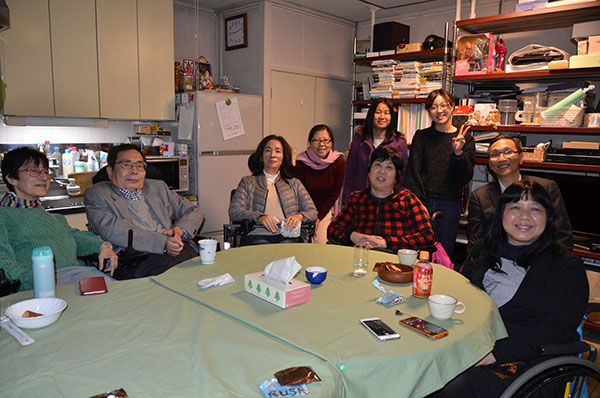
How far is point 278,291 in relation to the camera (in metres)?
1.51

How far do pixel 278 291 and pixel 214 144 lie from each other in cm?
308

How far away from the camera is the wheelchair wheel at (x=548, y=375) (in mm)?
1336

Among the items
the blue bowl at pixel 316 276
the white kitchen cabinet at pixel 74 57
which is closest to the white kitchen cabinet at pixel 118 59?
the white kitchen cabinet at pixel 74 57

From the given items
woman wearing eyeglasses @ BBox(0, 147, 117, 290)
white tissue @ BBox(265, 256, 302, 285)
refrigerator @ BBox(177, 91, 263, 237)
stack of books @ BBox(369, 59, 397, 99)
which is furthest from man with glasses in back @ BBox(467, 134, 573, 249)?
refrigerator @ BBox(177, 91, 263, 237)

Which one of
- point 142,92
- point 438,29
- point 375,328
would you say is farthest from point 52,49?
point 438,29

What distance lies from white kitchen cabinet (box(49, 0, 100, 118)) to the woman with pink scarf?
6.17ft

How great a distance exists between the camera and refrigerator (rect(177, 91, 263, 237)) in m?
4.27

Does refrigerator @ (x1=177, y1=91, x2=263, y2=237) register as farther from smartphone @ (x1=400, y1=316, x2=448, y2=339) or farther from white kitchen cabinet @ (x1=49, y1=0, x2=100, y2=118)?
smartphone @ (x1=400, y1=316, x2=448, y2=339)

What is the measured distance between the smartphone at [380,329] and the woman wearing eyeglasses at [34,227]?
1382 mm

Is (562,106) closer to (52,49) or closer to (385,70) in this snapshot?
(385,70)

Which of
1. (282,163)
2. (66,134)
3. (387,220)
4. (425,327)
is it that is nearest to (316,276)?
(425,327)

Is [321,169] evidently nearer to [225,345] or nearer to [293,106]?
[293,106]

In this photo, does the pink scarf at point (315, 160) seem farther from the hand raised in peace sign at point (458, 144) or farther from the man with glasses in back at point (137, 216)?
the man with glasses in back at point (137, 216)

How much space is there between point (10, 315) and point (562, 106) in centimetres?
356
